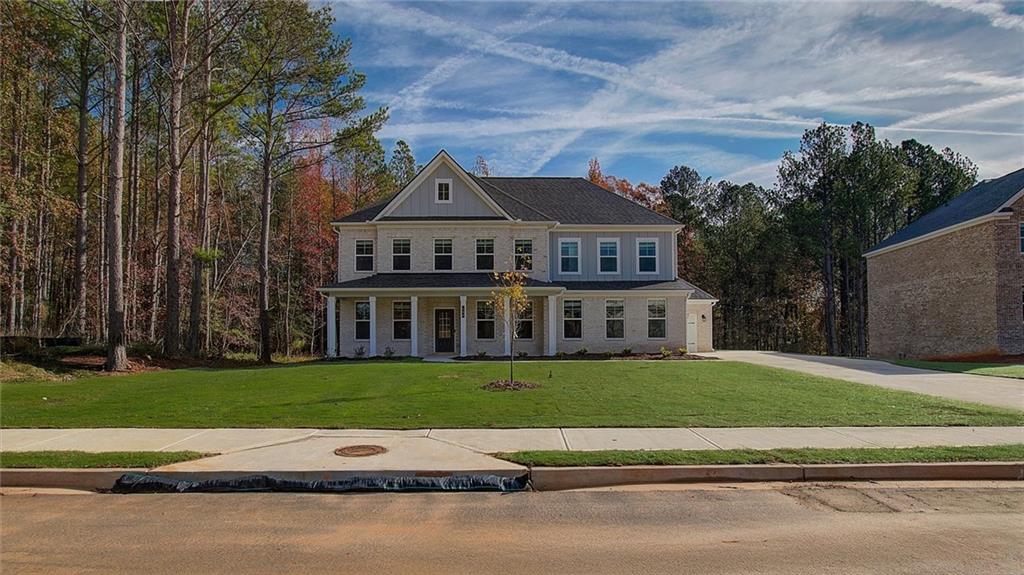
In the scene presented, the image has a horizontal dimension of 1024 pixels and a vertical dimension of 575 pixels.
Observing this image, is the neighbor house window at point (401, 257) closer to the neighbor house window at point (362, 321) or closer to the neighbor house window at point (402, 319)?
the neighbor house window at point (402, 319)

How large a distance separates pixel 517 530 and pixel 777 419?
6.50 m

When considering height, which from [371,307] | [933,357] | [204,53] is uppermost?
[204,53]

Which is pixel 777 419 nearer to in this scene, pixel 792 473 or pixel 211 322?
pixel 792 473

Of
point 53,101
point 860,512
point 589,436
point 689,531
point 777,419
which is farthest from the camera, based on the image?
point 53,101

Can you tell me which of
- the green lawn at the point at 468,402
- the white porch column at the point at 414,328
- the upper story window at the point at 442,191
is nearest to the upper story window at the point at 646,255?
the upper story window at the point at 442,191

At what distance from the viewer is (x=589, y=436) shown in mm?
9062

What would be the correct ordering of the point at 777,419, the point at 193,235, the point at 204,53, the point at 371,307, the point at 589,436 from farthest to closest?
1. the point at 193,235
2. the point at 371,307
3. the point at 204,53
4. the point at 777,419
5. the point at 589,436

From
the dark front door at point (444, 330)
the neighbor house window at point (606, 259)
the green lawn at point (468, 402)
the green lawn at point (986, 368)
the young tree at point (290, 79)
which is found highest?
the young tree at point (290, 79)

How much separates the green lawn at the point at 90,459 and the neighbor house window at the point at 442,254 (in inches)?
764

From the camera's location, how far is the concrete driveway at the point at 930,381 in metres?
13.5

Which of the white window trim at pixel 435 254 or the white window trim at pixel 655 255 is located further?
the white window trim at pixel 655 255

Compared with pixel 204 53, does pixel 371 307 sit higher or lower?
lower

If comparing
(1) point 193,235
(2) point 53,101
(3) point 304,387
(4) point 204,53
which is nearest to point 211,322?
(1) point 193,235

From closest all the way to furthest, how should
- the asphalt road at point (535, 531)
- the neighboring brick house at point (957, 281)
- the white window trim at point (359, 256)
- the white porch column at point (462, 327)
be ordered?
1. the asphalt road at point (535, 531)
2. the white porch column at point (462, 327)
3. the neighboring brick house at point (957, 281)
4. the white window trim at point (359, 256)
